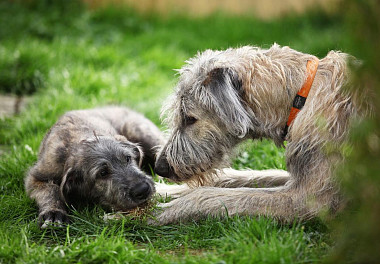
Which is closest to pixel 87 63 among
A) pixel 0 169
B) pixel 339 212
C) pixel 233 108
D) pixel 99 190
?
pixel 0 169

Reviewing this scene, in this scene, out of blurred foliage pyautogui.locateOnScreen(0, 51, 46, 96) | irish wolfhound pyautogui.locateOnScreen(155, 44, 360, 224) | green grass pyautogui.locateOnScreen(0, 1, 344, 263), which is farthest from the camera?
blurred foliage pyautogui.locateOnScreen(0, 51, 46, 96)

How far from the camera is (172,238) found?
389 cm

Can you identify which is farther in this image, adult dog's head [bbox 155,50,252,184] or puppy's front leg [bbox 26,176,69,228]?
puppy's front leg [bbox 26,176,69,228]

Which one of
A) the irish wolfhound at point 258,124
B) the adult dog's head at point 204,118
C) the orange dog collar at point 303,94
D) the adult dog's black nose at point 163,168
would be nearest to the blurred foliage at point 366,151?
the irish wolfhound at point 258,124

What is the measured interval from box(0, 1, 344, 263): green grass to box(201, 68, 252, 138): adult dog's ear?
0.42m

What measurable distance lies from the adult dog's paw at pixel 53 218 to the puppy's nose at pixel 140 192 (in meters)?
0.62

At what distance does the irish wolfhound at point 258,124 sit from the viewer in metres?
3.80

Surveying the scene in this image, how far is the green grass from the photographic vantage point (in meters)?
3.49

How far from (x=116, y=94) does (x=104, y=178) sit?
11.9 feet

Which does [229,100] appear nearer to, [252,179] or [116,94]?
[252,179]

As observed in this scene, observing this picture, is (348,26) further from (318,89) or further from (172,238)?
(172,238)

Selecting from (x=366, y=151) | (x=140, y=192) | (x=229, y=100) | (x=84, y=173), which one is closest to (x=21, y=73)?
(x=84, y=173)

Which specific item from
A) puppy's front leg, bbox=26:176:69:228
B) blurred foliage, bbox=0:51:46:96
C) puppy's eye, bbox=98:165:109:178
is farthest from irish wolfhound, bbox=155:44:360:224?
blurred foliage, bbox=0:51:46:96

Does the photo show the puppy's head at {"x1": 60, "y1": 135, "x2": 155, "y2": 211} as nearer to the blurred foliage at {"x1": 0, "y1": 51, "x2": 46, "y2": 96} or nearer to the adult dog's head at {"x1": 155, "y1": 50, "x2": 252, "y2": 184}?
the adult dog's head at {"x1": 155, "y1": 50, "x2": 252, "y2": 184}
